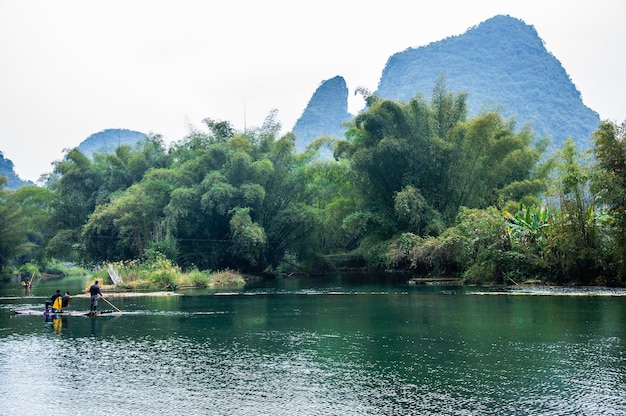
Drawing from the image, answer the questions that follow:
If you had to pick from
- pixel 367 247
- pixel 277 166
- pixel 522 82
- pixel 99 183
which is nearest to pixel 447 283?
pixel 367 247

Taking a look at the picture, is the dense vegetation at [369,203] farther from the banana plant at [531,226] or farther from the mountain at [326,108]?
the mountain at [326,108]

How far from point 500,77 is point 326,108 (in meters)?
53.7

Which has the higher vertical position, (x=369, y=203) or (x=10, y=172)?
(x=10, y=172)

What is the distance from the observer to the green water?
899 centimetres

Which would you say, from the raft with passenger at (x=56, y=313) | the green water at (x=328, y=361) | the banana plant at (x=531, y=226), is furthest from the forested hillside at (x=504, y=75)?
the raft with passenger at (x=56, y=313)

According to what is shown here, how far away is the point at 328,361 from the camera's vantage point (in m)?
11.9

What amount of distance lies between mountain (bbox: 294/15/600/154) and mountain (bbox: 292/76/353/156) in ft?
1.02

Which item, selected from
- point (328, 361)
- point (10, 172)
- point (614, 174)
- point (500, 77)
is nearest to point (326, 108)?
point (500, 77)

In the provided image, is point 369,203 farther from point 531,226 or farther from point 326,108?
point 326,108

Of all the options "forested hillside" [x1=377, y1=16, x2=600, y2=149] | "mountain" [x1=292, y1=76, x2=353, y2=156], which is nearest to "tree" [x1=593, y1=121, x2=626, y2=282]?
"forested hillside" [x1=377, y1=16, x2=600, y2=149]

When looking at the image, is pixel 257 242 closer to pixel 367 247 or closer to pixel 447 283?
pixel 367 247

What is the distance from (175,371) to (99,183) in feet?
137

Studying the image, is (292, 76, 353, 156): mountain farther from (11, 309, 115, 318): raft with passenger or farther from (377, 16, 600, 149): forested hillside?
(11, 309, 115, 318): raft with passenger

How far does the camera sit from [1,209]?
161 ft
